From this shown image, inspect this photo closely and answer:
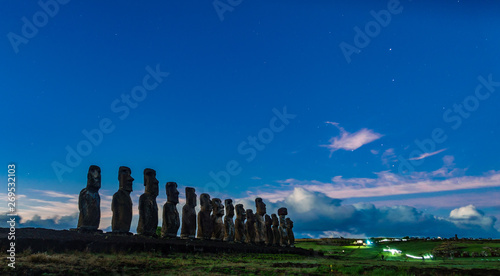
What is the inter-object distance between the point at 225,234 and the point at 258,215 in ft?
24.0

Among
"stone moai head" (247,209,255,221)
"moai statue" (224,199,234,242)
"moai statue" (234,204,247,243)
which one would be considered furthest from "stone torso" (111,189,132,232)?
"stone moai head" (247,209,255,221)

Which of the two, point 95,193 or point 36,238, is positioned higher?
point 95,193

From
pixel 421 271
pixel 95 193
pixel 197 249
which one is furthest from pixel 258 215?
pixel 421 271

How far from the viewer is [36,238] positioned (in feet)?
36.6

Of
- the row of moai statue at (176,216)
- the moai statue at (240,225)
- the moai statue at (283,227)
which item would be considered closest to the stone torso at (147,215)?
the row of moai statue at (176,216)

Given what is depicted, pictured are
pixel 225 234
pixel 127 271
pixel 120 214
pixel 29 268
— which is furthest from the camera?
pixel 225 234

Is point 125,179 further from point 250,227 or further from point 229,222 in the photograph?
point 250,227

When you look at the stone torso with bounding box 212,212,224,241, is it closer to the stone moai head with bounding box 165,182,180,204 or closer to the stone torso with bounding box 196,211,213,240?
the stone torso with bounding box 196,211,213,240

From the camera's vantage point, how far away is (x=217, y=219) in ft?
89.5

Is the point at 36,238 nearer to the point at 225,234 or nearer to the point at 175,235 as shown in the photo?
the point at 175,235

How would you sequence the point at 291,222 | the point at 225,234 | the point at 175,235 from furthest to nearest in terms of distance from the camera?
the point at 291,222 → the point at 225,234 → the point at 175,235

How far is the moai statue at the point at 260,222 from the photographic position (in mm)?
33500

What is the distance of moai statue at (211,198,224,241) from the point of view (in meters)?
26.8

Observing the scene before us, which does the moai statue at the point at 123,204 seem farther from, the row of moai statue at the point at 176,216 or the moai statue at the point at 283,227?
the moai statue at the point at 283,227
